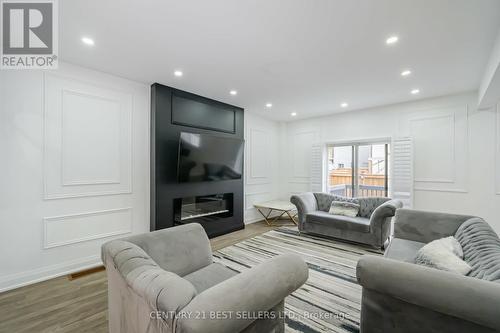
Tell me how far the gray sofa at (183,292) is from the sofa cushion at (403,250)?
1442 mm

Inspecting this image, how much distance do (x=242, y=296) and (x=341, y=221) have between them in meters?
3.30

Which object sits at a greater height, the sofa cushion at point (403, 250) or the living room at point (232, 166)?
the living room at point (232, 166)

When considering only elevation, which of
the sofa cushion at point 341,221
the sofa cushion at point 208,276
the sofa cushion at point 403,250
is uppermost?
the sofa cushion at point 208,276

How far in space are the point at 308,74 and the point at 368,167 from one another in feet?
9.69

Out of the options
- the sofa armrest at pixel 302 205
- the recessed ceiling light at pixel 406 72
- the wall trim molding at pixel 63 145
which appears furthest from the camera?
the sofa armrest at pixel 302 205

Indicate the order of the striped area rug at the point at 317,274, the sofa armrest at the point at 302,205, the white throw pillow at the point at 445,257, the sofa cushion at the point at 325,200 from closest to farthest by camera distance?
the white throw pillow at the point at 445,257
the striped area rug at the point at 317,274
the sofa armrest at the point at 302,205
the sofa cushion at the point at 325,200

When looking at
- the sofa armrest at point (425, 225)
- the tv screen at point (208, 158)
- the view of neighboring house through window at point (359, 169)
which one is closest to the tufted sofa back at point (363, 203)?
the view of neighboring house through window at point (359, 169)

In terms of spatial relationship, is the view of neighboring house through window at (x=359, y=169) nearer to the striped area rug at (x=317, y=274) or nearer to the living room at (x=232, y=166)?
the living room at (x=232, y=166)

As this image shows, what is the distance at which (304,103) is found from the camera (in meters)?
4.42

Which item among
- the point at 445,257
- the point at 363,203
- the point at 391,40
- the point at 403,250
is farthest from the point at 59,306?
the point at 363,203

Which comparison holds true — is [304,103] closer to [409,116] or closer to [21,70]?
[409,116]

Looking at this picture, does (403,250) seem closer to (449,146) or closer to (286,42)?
(286,42)

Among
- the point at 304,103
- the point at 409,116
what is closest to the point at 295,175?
the point at 304,103

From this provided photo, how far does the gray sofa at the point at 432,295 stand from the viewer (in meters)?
1.07
